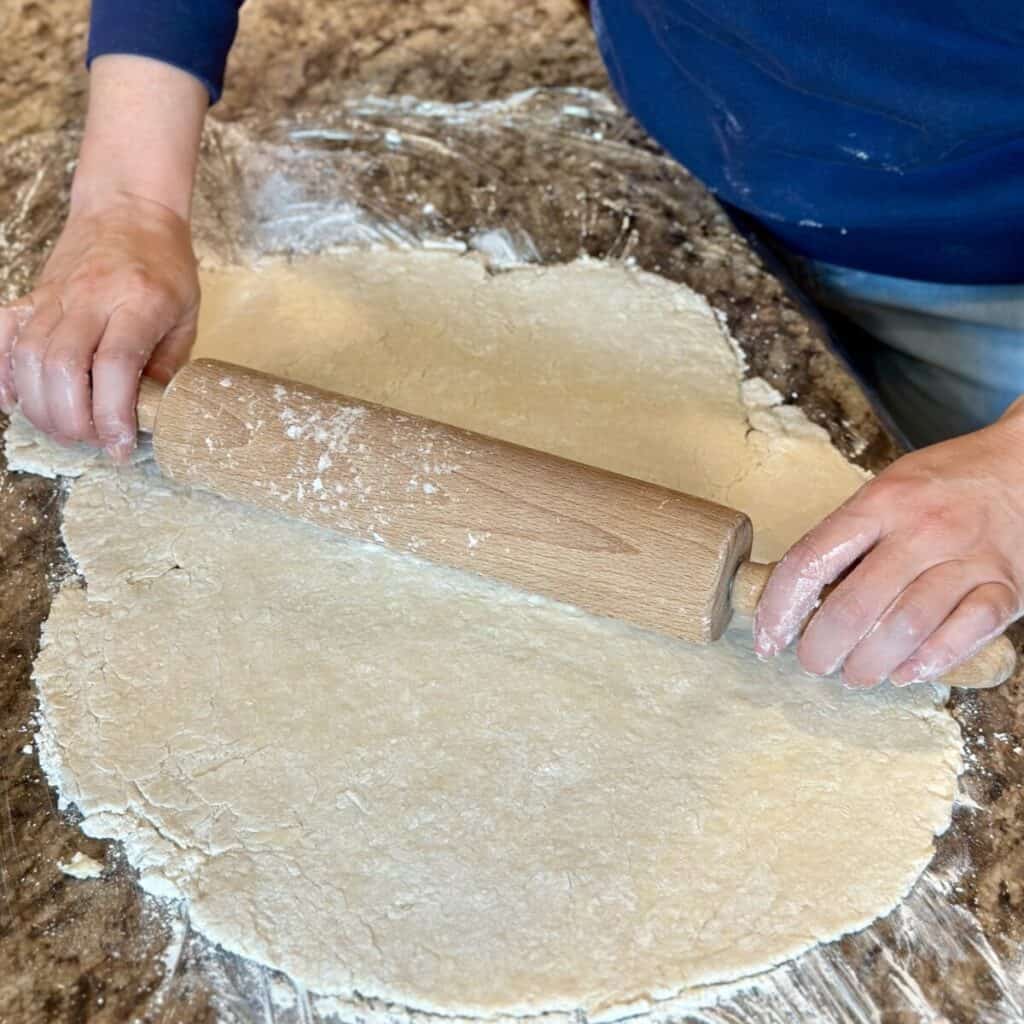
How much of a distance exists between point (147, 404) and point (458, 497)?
0.37m

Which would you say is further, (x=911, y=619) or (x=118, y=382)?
(x=118, y=382)

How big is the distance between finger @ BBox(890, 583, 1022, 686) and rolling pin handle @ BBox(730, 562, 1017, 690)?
0.05 feet

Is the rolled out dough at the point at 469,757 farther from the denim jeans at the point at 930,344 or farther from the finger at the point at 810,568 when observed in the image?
the denim jeans at the point at 930,344

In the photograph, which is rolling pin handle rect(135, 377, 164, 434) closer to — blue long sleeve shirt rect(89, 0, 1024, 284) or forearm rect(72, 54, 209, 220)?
forearm rect(72, 54, 209, 220)

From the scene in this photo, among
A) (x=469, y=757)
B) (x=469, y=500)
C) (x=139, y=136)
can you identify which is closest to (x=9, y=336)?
(x=139, y=136)

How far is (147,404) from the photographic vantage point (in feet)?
4.15

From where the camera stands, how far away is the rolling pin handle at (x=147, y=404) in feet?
4.14

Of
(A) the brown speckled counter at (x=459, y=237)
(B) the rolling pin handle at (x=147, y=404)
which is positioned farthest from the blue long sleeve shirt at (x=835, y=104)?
(B) the rolling pin handle at (x=147, y=404)

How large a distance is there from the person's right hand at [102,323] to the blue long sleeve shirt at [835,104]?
26cm

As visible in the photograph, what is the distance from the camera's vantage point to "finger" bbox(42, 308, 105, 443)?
127 centimetres

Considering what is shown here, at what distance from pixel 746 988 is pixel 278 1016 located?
374 mm

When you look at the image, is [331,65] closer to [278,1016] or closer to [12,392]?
[12,392]

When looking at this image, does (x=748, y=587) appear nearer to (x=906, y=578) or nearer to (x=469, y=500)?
(x=906, y=578)

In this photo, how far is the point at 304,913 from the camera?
979mm
